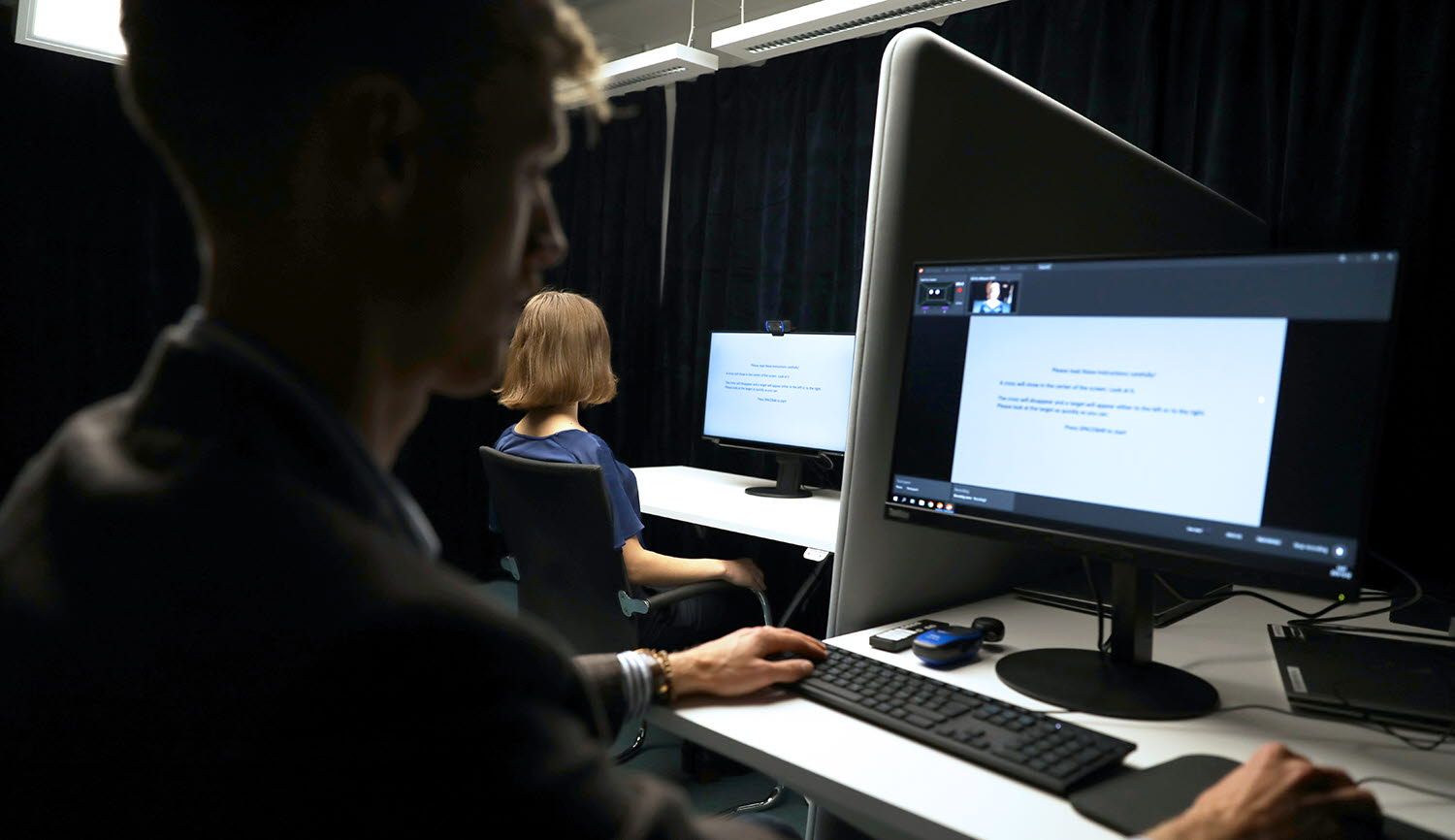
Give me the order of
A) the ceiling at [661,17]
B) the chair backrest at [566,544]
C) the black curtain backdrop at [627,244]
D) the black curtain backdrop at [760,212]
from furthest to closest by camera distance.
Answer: the black curtain backdrop at [627,244]
the ceiling at [661,17]
the black curtain backdrop at [760,212]
the chair backrest at [566,544]

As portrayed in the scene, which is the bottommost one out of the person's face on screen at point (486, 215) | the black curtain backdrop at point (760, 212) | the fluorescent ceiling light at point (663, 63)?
the person's face on screen at point (486, 215)

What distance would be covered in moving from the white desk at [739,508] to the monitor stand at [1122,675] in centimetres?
97

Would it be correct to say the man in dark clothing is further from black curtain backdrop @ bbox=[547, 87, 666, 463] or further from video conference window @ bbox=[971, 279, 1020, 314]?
black curtain backdrop @ bbox=[547, 87, 666, 463]

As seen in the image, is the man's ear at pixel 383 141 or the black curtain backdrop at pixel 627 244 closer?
the man's ear at pixel 383 141

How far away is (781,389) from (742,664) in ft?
6.47

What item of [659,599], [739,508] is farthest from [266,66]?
[739,508]

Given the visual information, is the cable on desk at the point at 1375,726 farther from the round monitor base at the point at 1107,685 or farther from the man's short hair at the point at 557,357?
the man's short hair at the point at 557,357

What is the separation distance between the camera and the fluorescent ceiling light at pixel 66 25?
95.2 inches

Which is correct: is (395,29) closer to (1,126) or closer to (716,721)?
(716,721)

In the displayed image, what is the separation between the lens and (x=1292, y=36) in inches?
91.0

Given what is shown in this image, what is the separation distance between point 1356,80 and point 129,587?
8.71 ft

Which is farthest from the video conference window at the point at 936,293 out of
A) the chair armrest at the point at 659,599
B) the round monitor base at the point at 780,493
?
the round monitor base at the point at 780,493

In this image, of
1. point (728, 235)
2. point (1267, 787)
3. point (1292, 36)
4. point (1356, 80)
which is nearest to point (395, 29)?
point (1267, 787)

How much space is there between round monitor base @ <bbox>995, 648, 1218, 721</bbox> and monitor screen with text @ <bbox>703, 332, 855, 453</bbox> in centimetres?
158
